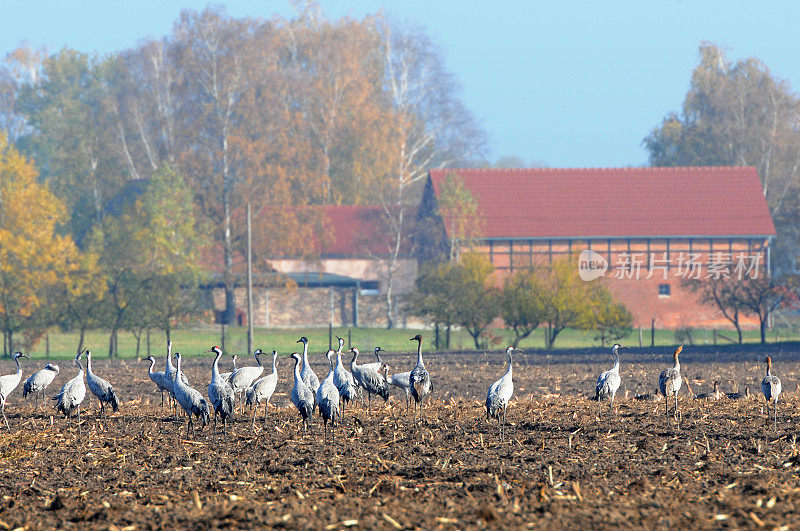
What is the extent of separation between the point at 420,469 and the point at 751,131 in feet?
196

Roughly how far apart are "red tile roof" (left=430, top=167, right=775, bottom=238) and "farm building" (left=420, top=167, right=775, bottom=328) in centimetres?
5

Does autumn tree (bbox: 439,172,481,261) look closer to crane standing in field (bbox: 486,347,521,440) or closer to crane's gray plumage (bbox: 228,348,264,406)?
crane's gray plumage (bbox: 228,348,264,406)

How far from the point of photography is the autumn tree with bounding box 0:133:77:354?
39844 millimetres

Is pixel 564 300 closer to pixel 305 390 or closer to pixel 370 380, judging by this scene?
pixel 370 380

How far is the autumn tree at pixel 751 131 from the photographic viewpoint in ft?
217

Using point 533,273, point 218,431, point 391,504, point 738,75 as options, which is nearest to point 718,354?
point 533,273

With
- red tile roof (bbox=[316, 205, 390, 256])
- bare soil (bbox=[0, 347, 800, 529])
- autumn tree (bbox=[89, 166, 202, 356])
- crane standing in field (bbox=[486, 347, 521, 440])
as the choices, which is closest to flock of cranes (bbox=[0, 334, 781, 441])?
crane standing in field (bbox=[486, 347, 521, 440])

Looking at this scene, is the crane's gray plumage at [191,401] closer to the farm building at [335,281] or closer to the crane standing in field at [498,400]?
the crane standing in field at [498,400]

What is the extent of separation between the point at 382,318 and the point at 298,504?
152 ft

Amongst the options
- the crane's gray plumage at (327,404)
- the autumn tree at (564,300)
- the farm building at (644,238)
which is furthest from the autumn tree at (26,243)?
the crane's gray plumage at (327,404)

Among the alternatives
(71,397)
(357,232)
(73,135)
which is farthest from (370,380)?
(73,135)

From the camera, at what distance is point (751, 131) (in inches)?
2643

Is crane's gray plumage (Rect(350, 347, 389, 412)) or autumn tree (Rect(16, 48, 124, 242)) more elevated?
autumn tree (Rect(16, 48, 124, 242))

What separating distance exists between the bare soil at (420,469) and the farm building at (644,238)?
33984 millimetres
